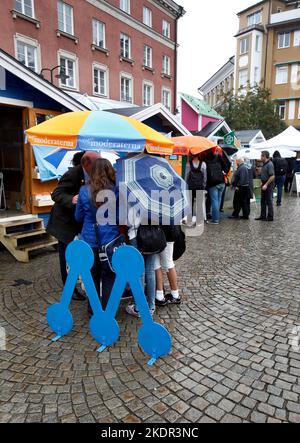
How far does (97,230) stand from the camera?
3.22 meters

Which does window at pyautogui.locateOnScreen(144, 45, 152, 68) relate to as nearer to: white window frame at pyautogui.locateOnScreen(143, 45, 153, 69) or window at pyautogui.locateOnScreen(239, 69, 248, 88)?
white window frame at pyautogui.locateOnScreen(143, 45, 153, 69)

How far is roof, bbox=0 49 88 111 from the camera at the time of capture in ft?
18.0

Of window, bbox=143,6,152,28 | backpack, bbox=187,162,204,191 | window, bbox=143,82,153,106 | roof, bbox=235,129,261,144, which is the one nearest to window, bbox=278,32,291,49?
window, bbox=143,6,152,28

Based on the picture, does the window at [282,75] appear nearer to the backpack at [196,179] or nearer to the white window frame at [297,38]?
the white window frame at [297,38]

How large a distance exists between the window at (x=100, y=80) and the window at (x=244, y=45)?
97.8 ft

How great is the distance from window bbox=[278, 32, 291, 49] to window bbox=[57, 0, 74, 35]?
3205 cm

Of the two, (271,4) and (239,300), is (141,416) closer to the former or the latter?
(239,300)

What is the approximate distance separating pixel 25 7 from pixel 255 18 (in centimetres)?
3820

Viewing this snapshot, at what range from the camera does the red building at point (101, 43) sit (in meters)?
16.2

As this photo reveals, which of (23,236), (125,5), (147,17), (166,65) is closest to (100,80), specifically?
(125,5)

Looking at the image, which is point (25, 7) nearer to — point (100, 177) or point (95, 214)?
point (100, 177)

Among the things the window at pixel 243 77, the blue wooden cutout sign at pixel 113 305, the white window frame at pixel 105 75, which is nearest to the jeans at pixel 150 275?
the blue wooden cutout sign at pixel 113 305
